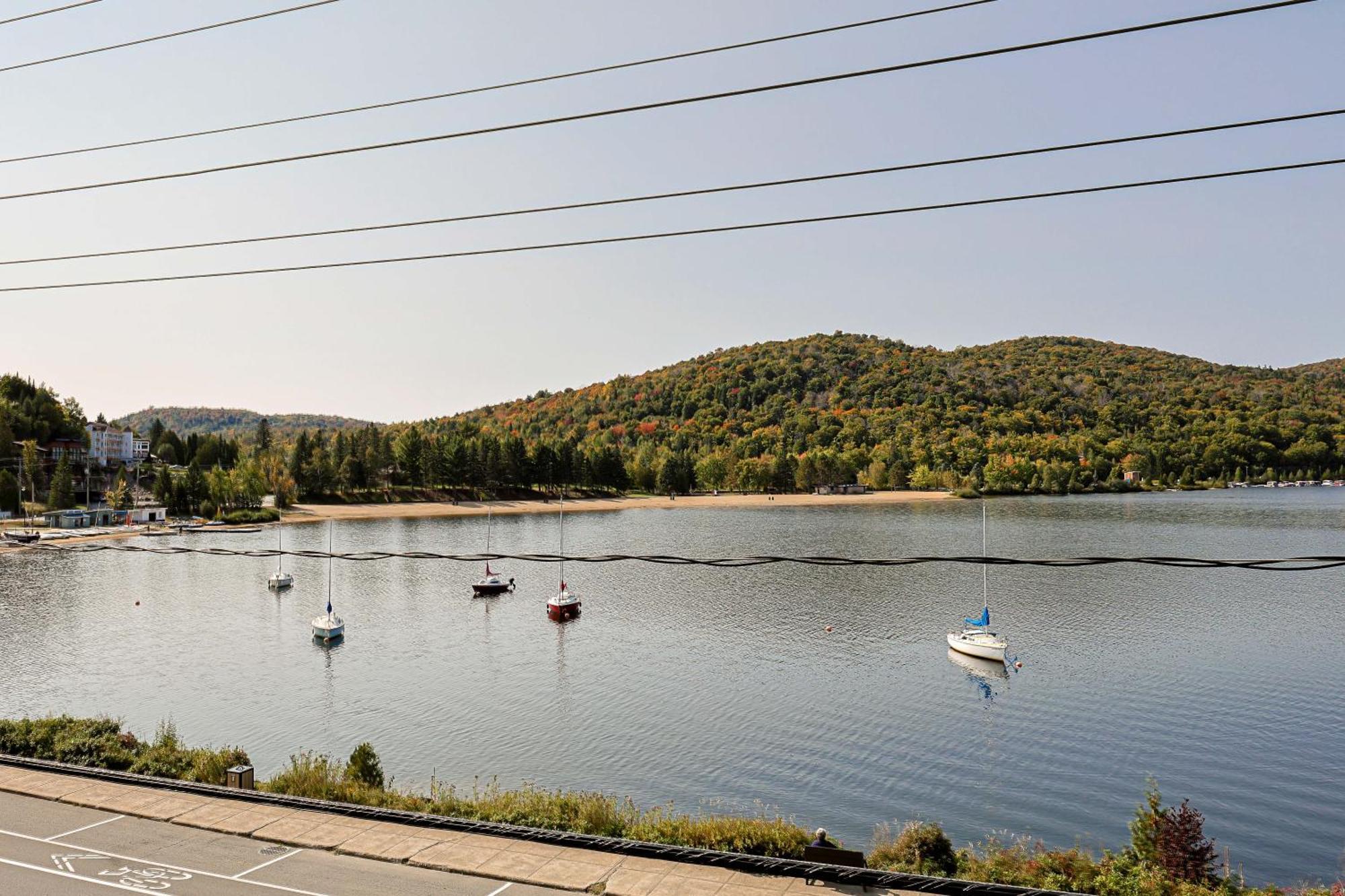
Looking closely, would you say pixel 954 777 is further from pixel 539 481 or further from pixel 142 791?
pixel 539 481

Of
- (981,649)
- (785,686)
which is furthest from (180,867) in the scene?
(981,649)

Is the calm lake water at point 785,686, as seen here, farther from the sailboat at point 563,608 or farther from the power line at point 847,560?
the power line at point 847,560

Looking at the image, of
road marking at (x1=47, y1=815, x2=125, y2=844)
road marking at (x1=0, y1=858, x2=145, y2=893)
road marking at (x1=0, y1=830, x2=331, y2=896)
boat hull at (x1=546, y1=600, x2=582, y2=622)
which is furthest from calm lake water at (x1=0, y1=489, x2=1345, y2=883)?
road marking at (x1=0, y1=858, x2=145, y2=893)

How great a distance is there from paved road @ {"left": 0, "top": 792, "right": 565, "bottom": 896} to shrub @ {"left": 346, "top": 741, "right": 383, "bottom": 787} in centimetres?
861

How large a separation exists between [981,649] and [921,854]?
34689mm

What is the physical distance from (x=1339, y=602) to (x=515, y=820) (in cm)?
7403

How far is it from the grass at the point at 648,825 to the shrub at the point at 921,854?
0.07ft

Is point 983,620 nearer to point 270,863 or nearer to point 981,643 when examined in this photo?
point 981,643

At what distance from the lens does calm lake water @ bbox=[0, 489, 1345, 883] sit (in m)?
32.2

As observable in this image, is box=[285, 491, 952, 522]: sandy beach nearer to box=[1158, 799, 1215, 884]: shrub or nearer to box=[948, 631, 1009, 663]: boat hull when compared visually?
box=[948, 631, 1009, 663]: boat hull

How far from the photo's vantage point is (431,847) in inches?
621

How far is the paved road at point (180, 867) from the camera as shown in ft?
45.3

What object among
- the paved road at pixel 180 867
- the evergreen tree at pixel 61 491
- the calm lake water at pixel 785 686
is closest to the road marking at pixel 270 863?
the paved road at pixel 180 867

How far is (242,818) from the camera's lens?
17203mm
